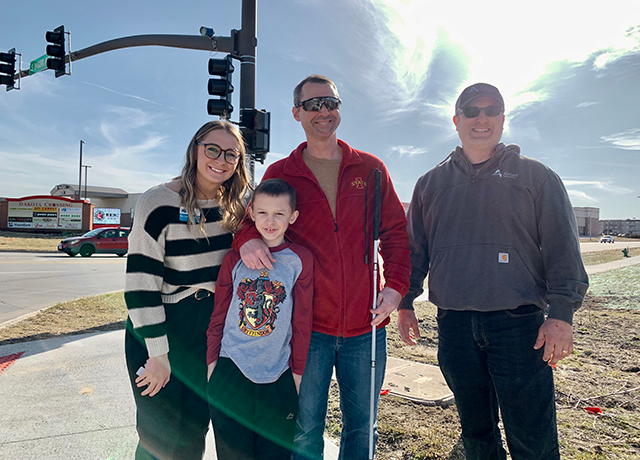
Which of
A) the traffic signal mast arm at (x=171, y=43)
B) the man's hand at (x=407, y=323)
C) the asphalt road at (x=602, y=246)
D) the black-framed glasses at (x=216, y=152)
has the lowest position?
the asphalt road at (x=602, y=246)

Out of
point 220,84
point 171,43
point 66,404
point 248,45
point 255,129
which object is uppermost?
point 171,43

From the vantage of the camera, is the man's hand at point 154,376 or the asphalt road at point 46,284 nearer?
the man's hand at point 154,376

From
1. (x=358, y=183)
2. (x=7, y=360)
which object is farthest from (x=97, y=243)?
(x=358, y=183)

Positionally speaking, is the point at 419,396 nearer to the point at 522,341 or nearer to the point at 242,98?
the point at 522,341

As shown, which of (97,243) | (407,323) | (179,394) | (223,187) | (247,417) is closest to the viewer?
(247,417)

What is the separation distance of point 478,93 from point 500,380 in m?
1.71

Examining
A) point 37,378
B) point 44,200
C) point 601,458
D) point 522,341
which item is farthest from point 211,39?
point 44,200

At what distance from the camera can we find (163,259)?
2125 mm

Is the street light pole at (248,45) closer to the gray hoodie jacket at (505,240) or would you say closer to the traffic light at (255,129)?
the traffic light at (255,129)

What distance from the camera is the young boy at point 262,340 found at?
205 centimetres

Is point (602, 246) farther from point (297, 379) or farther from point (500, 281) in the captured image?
point (297, 379)

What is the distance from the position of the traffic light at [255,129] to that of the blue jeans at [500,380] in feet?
14.0

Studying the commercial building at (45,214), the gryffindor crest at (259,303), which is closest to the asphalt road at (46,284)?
the gryffindor crest at (259,303)

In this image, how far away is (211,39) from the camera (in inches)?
257
